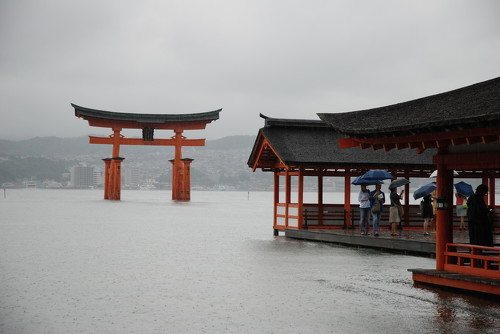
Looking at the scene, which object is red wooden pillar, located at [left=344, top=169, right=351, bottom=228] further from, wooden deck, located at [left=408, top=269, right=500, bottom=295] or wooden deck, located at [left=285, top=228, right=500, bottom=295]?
wooden deck, located at [left=408, top=269, right=500, bottom=295]

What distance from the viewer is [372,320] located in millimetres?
9586

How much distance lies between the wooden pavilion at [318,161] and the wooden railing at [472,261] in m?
11.9

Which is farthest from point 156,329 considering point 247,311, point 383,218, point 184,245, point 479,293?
point 383,218

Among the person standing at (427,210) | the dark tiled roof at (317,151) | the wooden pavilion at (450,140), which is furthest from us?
the dark tiled roof at (317,151)

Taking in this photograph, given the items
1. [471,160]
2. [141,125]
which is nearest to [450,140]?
[471,160]

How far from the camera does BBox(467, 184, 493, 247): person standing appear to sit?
1278cm

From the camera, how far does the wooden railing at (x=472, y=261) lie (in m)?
12.0

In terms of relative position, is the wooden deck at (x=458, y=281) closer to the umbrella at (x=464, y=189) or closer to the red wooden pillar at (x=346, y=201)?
the umbrella at (x=464, y=189)

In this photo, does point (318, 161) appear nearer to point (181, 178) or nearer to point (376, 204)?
point (376, 204)

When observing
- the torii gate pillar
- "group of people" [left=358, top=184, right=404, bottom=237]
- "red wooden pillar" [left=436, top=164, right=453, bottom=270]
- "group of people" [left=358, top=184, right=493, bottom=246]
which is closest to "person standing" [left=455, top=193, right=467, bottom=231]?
"group of people" [left=358, top=184, right=493, bottom=246]

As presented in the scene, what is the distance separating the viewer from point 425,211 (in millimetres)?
22984

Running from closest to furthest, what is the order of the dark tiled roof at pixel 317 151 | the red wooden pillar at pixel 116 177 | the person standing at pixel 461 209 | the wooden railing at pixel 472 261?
the wooden railing at pixel 472 261 < the person standing at pixel 461 209 < the dark tiled roof at pixel 317 151 < the red wooden pillar at pixel 116 177

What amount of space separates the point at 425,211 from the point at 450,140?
35.4 ft

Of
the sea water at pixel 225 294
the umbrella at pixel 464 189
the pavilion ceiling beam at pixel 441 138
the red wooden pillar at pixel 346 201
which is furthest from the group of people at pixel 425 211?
the red wooden pillar at pixel 346 201
